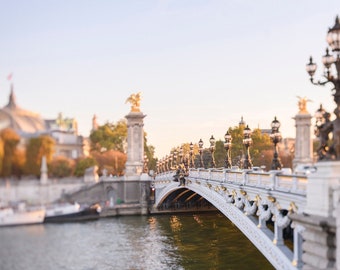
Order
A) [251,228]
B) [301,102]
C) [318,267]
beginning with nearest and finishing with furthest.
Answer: [318,267] < [251,228] < [301,102]

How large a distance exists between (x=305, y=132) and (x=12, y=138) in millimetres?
27371

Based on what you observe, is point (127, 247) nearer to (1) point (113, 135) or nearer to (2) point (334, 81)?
(2) point (334, 81)

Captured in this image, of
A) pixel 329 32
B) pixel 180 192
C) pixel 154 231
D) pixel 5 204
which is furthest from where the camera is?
pixel 180 192

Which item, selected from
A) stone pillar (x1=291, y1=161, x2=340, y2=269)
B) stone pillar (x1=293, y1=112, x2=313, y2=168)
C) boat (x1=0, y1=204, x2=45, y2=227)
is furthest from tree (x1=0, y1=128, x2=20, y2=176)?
stone pillar (x1=293, y1=112, x2=313, y2=168)

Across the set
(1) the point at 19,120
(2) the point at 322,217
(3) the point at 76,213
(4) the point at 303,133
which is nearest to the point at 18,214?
(1) the point at 19,120

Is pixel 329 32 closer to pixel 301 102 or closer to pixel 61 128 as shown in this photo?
pixel 61 128

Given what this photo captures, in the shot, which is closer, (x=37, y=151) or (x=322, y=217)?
(x=322, y=217)

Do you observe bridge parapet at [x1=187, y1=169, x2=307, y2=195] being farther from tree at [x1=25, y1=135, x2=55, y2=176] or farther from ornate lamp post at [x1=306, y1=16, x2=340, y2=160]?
tree at [x1=25, y1=135, x2=55, y2=176]

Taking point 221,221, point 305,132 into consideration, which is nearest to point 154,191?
point 221,221

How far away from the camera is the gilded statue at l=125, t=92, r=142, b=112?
47.9 meters

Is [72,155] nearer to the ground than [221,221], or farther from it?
farther from it

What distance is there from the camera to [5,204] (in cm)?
997

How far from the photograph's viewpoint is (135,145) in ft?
154

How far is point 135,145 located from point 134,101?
4628 millimetres
